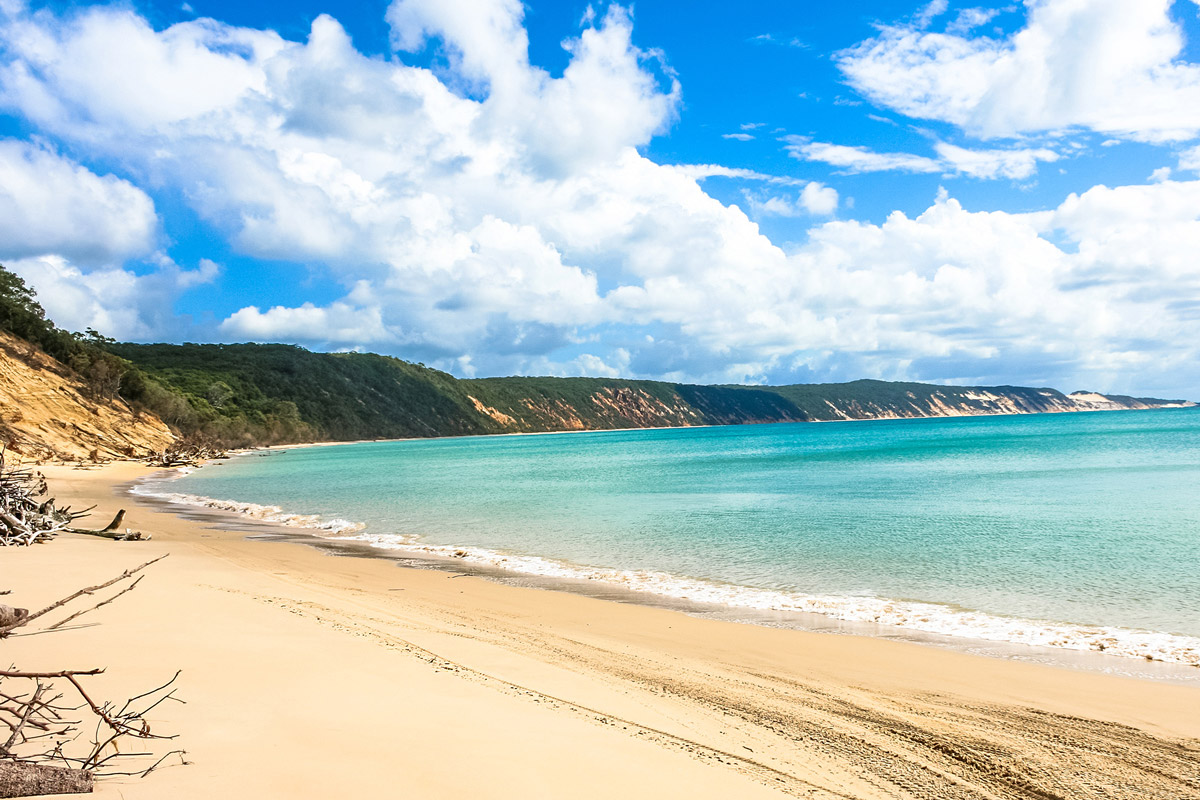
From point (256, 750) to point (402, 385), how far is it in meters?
165

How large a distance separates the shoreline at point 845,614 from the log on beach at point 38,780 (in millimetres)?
8213

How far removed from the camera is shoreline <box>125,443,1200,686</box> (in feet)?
26.9

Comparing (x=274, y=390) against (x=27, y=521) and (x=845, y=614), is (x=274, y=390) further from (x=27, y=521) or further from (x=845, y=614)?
(x=845, y=614)

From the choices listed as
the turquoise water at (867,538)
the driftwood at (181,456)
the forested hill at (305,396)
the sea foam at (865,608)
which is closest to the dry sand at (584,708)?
the sea foam at (865,608)

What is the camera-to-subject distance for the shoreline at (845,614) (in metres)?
8.20

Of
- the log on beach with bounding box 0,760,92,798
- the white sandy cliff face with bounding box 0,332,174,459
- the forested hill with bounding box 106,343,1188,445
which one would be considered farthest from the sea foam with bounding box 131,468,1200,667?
the forested hill with bounding box 106,343,1188,445

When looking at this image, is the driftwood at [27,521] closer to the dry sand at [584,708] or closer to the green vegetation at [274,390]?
the dry sand at [584,708]

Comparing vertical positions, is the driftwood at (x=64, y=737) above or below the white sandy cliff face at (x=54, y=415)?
below

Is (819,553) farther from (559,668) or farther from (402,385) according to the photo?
(402,385)

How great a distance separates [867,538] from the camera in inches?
674

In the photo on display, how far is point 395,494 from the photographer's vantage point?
30984 mm

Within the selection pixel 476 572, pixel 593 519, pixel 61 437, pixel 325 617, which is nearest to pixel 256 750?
pixel 325 617

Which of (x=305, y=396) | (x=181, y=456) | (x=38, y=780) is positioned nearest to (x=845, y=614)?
(x=38, y=780)

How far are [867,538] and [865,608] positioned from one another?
690cm
